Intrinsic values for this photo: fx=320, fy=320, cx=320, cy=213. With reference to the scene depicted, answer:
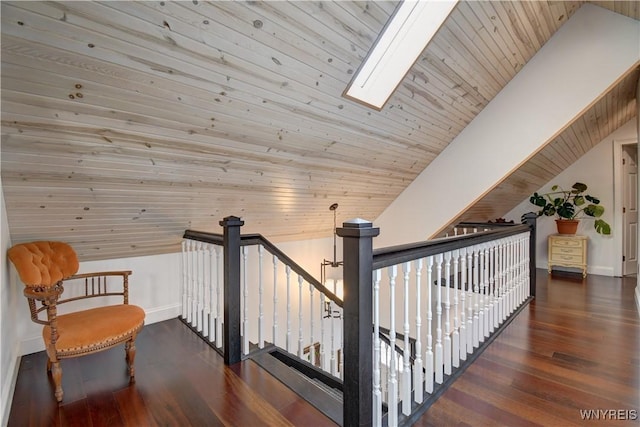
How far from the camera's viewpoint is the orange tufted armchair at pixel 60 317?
1821mm

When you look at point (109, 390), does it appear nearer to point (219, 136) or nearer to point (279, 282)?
point (219, 136)

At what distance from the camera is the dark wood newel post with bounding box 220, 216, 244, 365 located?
7.30 ft

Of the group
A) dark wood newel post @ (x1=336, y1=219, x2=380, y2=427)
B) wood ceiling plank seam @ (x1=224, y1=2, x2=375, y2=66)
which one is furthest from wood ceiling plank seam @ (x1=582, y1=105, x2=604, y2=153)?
dark wood newel post @ (x1=336, y1=219, x2=380, y2=427)

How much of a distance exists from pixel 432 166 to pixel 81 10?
3.90 meters

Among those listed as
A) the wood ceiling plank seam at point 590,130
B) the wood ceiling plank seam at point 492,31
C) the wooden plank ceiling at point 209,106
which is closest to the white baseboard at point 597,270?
the wood ceiling plank seam at point 590,130

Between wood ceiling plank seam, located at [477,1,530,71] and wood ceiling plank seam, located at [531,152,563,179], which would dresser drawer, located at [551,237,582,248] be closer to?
wood ceiling plank seam, located at [531,152,563,179]

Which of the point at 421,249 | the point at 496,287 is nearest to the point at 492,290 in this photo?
the point at 496,287

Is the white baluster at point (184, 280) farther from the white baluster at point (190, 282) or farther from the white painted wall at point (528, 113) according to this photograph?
the white painted wall at point (528, 113)

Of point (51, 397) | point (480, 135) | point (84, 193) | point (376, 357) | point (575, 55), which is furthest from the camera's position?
point (480, 135)

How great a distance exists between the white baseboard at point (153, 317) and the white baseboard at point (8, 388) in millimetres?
326

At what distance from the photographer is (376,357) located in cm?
149

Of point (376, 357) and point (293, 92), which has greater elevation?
point (293, 92)

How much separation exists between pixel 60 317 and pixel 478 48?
3.87m

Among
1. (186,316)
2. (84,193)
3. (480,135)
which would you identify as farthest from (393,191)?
(84,193)
